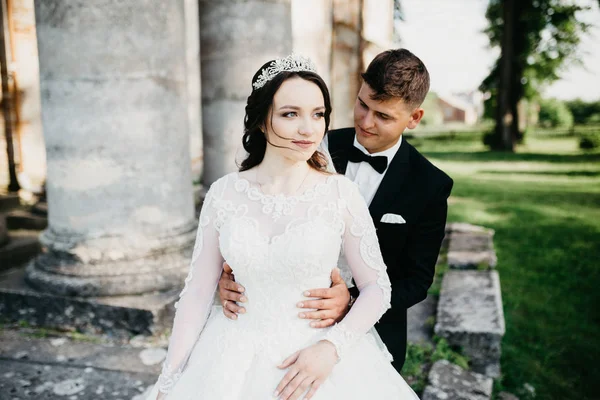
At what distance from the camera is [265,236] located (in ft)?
6.59

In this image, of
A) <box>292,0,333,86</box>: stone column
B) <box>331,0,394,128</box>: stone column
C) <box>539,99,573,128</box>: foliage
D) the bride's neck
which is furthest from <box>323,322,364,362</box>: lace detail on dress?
<box>539,99,573,128</box>: foliage

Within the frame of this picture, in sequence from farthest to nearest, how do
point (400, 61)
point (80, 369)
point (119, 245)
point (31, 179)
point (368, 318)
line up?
A: 1. point (31, 179)
2. point (119, 245)
3. point (80, 369)
4. point (400, 61)
5. point (368, 318)

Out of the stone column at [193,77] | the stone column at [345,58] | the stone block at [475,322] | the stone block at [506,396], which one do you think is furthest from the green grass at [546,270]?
the stone column at [193,77]

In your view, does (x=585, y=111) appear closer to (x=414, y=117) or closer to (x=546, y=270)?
(x=546, y=270)

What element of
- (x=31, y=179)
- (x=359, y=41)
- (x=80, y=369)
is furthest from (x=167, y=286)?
(x=359, y=41)

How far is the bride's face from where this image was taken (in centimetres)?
195

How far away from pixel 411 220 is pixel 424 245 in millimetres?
135

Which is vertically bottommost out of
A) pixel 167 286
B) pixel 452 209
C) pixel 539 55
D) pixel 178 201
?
pixel 452 209

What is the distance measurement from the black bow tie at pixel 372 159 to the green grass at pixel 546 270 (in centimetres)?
242

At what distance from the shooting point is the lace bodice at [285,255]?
6.46 feet

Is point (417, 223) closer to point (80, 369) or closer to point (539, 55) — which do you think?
point (80, 369)

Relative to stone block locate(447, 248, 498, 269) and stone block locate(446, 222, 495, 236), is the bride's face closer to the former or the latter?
stone block locate(447, 248, 498, 269)

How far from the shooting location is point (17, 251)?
558 cm

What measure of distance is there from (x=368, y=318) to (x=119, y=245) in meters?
2.59
